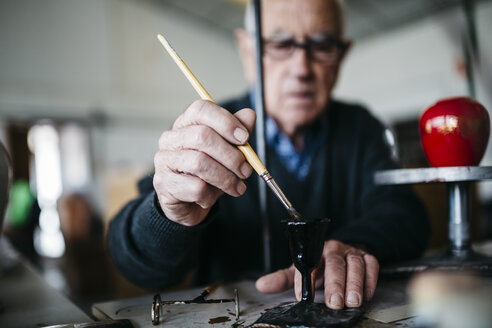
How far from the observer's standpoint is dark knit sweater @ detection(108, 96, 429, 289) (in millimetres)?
900

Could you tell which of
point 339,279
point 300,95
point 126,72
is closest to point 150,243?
point 339,279

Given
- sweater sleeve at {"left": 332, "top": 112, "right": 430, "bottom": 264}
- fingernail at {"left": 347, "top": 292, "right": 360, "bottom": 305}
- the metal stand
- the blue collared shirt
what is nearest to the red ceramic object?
the metal stand

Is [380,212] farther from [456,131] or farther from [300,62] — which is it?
[300,62]

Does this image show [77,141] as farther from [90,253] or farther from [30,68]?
[90,253]

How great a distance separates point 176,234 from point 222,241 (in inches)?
22.2

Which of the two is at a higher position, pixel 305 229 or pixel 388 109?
pixel 388 109

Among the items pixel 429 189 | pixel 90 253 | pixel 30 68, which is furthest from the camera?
pixel 30 68

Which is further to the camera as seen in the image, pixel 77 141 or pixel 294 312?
pixel 77 141

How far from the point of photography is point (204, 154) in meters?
0.59

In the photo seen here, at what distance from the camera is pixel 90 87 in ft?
22.6

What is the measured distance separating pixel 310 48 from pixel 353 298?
89cm

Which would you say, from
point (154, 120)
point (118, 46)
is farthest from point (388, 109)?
point (118, 46)

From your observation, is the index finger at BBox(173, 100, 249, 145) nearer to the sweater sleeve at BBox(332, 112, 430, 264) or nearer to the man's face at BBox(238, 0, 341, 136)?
the sweater sleeve at BBox(332, 112, 430, 264)

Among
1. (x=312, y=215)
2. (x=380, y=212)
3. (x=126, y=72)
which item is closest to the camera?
(x=380, y=212)
